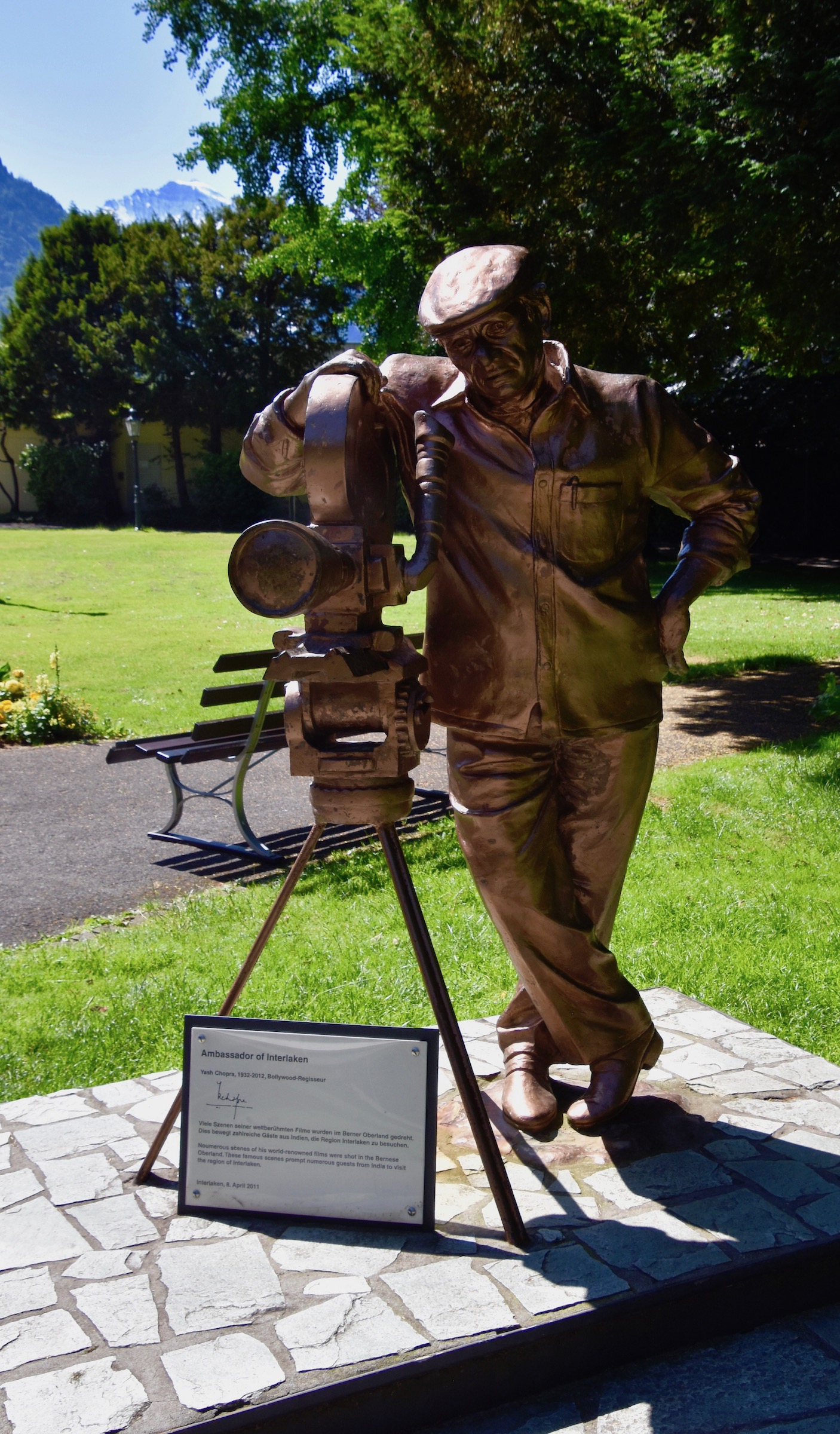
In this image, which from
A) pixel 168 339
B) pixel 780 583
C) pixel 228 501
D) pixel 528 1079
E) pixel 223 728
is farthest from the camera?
pixel 168 339

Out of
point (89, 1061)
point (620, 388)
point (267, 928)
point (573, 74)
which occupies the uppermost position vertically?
point (573, 74)

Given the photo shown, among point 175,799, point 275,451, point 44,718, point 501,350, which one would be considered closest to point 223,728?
point 175,799

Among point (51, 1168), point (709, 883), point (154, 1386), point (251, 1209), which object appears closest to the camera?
point (154, 1386)

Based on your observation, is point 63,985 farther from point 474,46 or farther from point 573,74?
point 474,46

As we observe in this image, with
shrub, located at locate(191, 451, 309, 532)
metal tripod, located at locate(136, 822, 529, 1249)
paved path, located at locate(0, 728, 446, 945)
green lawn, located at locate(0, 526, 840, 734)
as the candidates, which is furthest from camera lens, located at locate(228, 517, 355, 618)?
shrub, located at locate(191, 451, 309, 532)

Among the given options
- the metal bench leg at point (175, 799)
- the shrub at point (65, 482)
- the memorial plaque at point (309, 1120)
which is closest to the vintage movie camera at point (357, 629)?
the memorial plaque at point (309, 1120)

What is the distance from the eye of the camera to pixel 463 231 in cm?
1016

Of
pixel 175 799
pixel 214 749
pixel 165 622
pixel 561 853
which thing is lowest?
pixel 175 799

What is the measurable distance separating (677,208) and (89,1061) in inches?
262

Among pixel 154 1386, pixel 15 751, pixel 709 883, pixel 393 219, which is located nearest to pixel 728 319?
pixel 393 219

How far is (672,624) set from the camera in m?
3.06

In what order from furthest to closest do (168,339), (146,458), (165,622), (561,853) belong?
(146,458), (168,339), (165,622), (561,853)

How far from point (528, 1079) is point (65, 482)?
37.7 metres

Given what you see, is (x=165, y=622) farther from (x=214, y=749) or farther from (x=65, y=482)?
(x=65, y=482)
